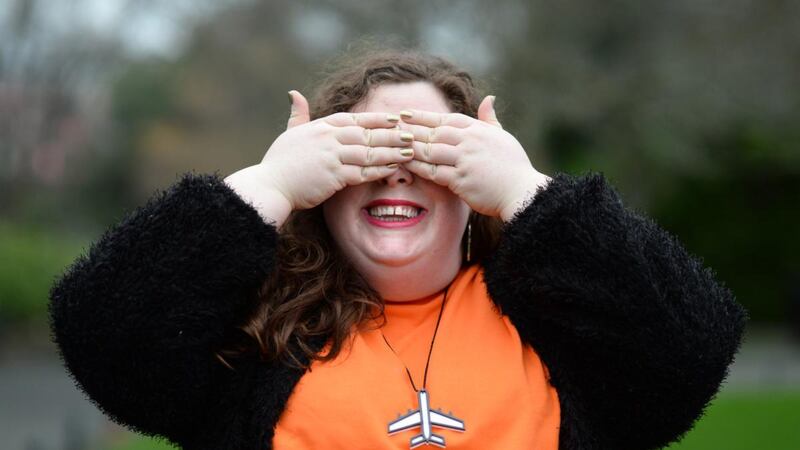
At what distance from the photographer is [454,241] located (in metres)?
2.70

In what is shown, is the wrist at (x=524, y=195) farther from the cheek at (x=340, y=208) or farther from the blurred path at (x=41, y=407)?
the blurred path at (x=41, y=407)

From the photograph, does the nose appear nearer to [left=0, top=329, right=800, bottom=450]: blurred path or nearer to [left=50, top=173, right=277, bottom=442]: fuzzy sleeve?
[left=50, top=173, right=277, bottom=442]: fuzzy sleeve

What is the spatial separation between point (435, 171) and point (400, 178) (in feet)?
0.34

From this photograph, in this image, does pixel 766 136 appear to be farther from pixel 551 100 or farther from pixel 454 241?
pixel 454 241

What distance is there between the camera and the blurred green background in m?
12.1

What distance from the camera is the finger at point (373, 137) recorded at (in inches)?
99.6

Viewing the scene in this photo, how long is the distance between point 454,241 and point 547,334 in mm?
348

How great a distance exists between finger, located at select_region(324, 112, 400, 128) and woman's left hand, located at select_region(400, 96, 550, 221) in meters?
0.04

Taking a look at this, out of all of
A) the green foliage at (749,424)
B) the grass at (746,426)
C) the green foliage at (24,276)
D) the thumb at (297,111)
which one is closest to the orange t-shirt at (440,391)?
the thumb at (297,111)

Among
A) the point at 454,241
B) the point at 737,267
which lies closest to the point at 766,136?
the point at 737,267

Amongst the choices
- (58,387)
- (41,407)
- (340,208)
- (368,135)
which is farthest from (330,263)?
(58,387)

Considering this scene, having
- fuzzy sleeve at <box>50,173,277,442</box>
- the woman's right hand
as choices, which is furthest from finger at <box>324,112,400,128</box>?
fuzzy sleeve at <box>50,173,277,442</box>

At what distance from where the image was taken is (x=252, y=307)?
2.61 meters

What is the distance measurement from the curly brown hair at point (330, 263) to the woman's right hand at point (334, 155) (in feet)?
0.59
